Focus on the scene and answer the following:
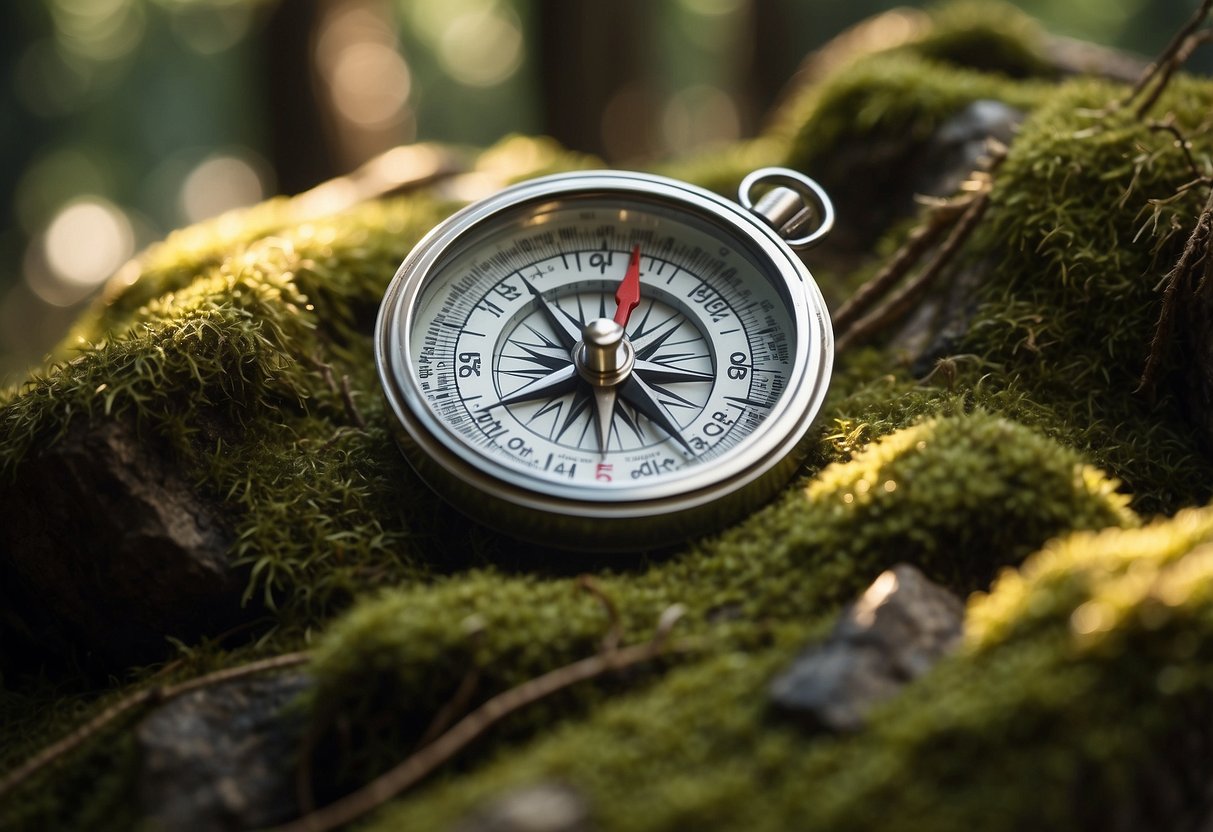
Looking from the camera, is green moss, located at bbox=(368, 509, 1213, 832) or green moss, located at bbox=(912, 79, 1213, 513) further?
green moss, located at bbox=(912, 79, 1213, 513)

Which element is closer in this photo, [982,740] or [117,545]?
[982,740]

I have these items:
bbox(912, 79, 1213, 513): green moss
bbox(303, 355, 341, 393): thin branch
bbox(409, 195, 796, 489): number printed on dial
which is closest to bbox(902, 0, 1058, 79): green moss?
bbox(912, 79, 1213, 513): green moss

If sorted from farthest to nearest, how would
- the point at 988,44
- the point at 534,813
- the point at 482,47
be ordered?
1. the point at 482,47
2. the point at 988,44
3. the point at 534,813

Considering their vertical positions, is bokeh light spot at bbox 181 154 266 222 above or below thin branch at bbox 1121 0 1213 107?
below

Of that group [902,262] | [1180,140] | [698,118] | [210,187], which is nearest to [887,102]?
[902,262]

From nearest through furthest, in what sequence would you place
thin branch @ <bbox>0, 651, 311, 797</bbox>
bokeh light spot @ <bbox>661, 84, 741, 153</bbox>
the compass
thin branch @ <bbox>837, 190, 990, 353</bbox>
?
thin branch @ <bbox>0, 651, 311, 797</bbox> → the compass → thin branch @ <bbox>837, 190, 990, 353</bbox> → bokeh light spot @ <bbox>661, 84, 741, 153</bbox>

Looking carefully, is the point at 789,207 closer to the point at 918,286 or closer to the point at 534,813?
Answer: the point at 918,286

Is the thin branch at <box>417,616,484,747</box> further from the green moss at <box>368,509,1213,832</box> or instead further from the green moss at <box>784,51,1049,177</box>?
the green moss at <box>784,51,1049,177</box>
